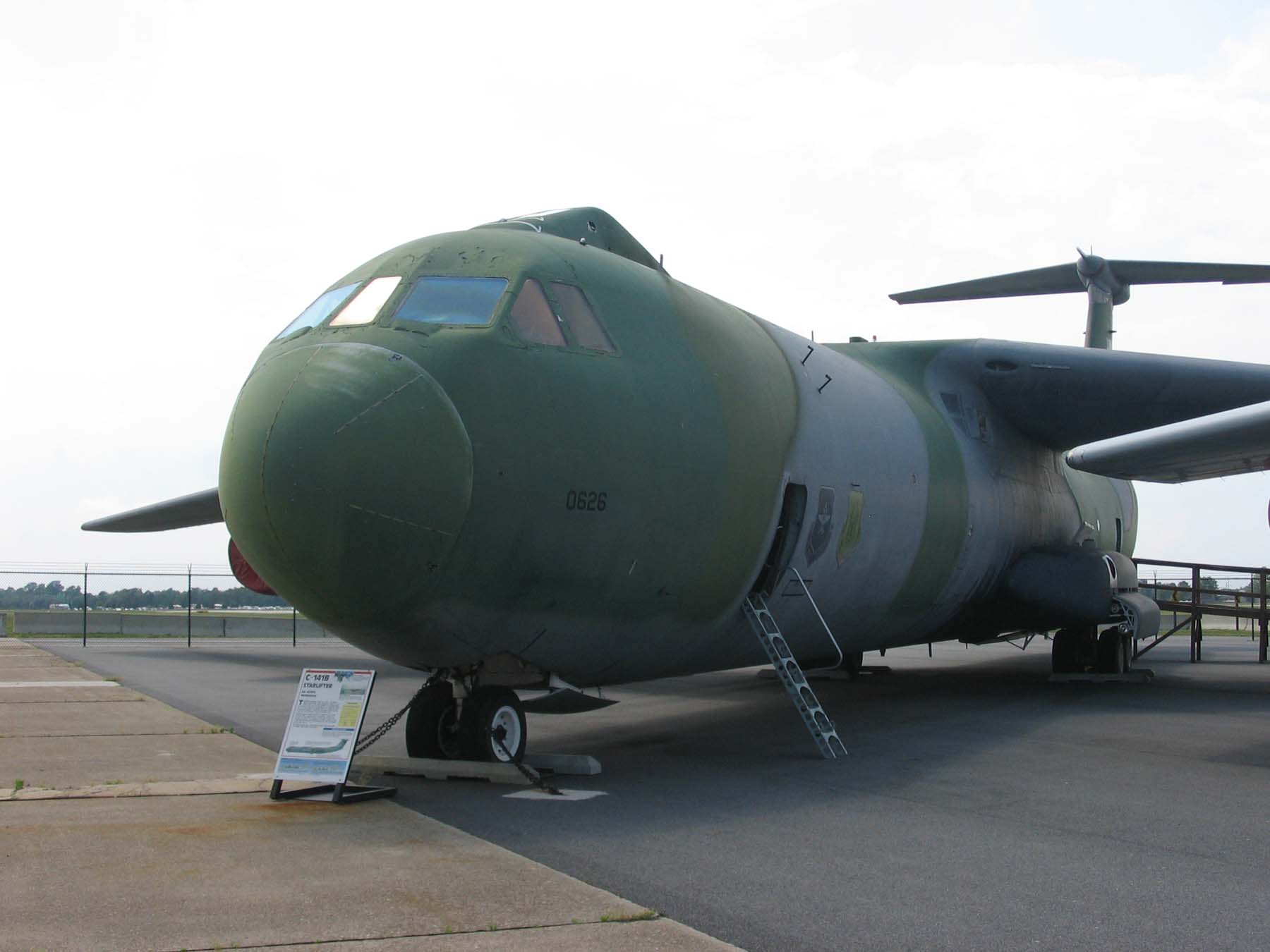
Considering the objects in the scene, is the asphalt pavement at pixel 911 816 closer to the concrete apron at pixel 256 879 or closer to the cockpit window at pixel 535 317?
the concrete apron at pixel 256 879

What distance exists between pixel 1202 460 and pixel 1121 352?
101 inches

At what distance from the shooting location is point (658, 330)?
833 cm

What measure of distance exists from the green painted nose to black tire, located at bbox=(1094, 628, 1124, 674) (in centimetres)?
1237

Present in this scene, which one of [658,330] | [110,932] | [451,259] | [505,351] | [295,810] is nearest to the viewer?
[110,932]

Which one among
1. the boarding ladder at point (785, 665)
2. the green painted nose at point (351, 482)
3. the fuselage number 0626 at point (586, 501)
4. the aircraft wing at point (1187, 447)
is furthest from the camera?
the aircraft wing at point (1187, 447)

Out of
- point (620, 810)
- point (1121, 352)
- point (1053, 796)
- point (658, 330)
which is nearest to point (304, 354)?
point (658, 330)

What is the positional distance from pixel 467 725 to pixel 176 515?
13.4 m

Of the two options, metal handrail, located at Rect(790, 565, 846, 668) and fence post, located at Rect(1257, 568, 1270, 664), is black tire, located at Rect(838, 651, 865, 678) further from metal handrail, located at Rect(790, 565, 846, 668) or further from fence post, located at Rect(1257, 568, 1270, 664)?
A: fence post, located at Rect(1257, 568, 1270, 664)

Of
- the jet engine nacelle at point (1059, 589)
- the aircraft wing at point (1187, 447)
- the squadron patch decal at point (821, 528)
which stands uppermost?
the aircraft wing at point (1187, 447)

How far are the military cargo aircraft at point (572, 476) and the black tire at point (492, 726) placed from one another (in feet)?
0.05

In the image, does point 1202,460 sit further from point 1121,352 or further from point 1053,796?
point 1053,796

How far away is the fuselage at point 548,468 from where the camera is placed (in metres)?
6.50

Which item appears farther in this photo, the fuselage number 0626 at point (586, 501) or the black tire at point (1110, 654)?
the black tire at point (1110, 654)

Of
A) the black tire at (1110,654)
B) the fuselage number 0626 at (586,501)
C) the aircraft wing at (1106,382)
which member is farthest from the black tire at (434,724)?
the black tire at (1110,654)
